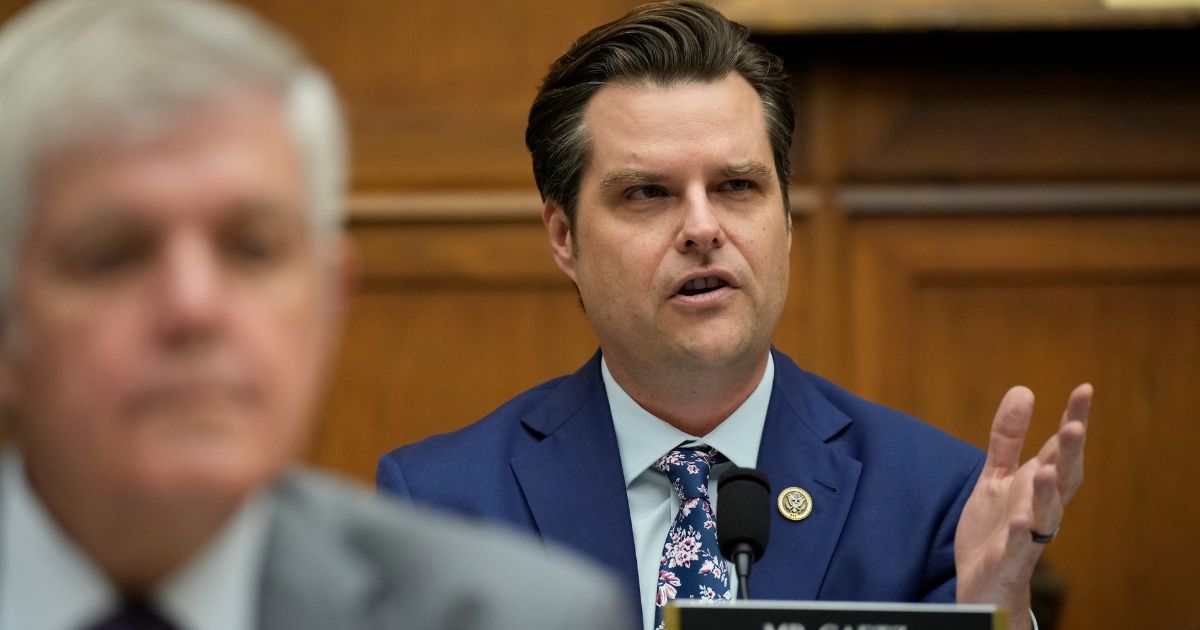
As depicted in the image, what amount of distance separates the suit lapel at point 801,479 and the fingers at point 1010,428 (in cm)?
28

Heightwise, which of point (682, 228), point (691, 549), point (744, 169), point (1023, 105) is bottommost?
point (691, 549)

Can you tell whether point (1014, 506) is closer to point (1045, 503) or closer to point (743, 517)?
point (1045, 503)

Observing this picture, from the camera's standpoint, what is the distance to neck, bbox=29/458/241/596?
3.20 ft

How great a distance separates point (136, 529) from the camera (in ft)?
3.25

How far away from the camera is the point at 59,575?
1.03m

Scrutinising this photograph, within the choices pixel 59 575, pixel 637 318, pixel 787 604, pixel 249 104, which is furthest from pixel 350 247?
pixel 637 318

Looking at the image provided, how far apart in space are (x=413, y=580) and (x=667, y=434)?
1.37m

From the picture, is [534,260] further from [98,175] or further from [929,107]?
[98,175]

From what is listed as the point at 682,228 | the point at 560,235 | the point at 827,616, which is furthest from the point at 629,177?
the point at 827,616

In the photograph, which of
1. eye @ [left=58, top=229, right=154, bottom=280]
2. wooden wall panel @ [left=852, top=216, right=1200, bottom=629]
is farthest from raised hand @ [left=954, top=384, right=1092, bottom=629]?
wooden wall panel @ [left=852, top=216, right=1200, bottom=629]

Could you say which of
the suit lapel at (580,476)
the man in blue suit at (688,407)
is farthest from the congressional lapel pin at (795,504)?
the suit lapel at (580,476)

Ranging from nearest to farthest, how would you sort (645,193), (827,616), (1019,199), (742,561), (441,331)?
(827,616) → (742,561) → (645,193) → (1019,199) → (441,331)

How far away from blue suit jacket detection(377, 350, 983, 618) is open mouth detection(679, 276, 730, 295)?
0.22 metres

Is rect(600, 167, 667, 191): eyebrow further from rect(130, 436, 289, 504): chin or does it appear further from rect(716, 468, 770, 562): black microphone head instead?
rect(130, 436, 289, 504): chin
